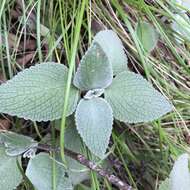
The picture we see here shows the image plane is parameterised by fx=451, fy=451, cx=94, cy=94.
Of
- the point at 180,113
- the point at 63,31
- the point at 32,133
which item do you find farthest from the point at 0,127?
the point at 180,113

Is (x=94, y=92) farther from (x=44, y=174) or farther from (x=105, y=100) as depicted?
(x=44, y=174)

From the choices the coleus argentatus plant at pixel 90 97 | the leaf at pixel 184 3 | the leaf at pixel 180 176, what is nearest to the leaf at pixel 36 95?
the coleus argentatus plant at pixel 90 97

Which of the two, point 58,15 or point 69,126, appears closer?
point 69,126

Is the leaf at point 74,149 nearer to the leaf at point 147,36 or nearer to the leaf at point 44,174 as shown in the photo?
the leaf at point 44,174

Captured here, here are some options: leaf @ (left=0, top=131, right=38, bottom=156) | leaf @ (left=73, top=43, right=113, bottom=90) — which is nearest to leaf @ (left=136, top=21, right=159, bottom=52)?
leaf @ (left=73, top=43, right=113, bottom=90)

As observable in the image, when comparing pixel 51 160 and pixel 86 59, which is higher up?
pixel 86 59

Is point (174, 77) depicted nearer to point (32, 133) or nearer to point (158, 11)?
point (158, 11)

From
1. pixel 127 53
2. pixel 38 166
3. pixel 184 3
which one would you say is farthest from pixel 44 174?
pixel 184 3
